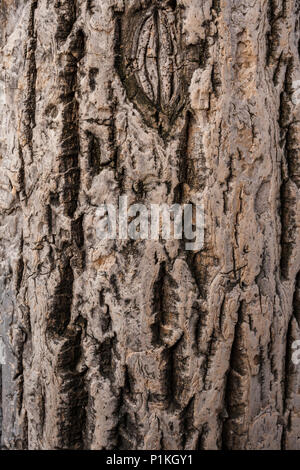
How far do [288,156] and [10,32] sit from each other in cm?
90

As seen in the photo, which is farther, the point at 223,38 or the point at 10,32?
the point at 10,32

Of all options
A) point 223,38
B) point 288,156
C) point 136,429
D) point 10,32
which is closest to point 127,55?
point 223,38

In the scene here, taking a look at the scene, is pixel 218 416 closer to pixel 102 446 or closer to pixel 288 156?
pixel 102 446

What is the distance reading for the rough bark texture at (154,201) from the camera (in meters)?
1.06

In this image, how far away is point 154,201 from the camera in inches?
42.2

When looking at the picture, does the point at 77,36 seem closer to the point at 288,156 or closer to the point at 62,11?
the point at 62,11

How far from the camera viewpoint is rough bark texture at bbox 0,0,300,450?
106cm

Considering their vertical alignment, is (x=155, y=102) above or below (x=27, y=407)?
above

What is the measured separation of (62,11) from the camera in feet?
3.52

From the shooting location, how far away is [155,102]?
3.54ft

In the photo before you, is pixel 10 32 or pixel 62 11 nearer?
pixel 62 11

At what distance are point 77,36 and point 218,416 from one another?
3.65 feet
